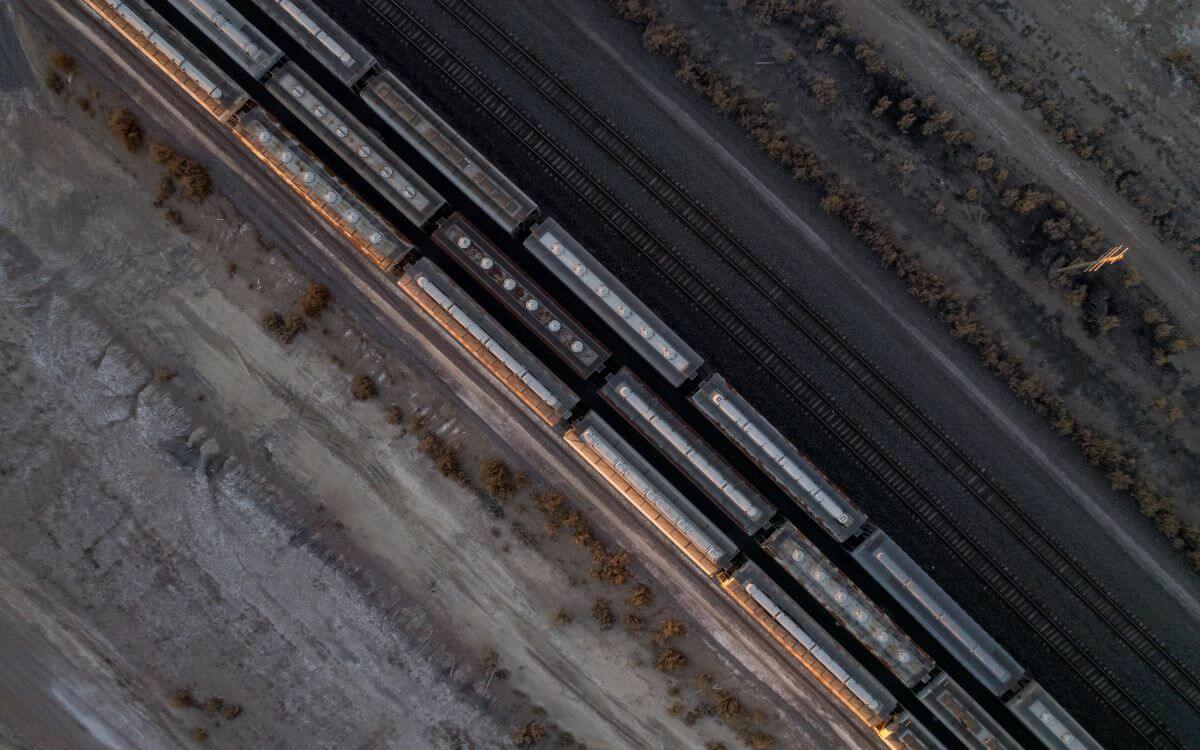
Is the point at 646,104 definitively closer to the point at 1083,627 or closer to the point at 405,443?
the point at 405,443

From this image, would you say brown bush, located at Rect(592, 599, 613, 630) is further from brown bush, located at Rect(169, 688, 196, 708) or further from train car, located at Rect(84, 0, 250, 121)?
train car, located at Rect(84, 0, 250, 121)

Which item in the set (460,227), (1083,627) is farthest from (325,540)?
(1083,627)

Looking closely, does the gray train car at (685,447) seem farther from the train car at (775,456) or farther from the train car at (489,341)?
the train car at (489,341)

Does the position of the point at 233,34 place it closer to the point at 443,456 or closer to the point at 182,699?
the point at 443,456

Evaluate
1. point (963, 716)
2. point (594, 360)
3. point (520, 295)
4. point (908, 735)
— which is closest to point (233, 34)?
point (520, 295)

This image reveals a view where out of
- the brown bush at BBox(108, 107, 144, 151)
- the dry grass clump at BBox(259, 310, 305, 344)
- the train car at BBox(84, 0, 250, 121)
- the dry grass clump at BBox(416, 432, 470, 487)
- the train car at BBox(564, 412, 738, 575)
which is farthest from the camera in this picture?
the dry grass clump at BBox(416, 432, 470, 487)

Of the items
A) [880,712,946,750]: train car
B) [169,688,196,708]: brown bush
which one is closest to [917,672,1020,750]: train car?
[880,712,946,750]: train car
